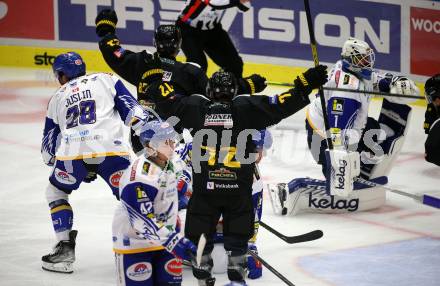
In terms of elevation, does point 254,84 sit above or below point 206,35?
below

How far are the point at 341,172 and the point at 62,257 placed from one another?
2098 mm

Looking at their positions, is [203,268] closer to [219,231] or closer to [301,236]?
[219,231]

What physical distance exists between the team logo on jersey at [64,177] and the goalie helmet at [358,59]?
2.46m

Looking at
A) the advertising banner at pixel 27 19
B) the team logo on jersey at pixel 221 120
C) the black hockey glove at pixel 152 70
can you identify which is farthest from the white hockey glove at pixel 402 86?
the advertising banner at pixel 27 19

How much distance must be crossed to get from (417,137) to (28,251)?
449 centimetres

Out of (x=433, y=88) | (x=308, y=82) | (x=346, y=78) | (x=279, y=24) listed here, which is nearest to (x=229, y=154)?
(x=308, y=82)

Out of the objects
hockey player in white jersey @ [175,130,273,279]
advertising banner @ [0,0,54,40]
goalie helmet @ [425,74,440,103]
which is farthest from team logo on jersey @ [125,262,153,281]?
advertising banner @ [0,0,54,40]

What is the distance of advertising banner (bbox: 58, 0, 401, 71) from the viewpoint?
10.2 m

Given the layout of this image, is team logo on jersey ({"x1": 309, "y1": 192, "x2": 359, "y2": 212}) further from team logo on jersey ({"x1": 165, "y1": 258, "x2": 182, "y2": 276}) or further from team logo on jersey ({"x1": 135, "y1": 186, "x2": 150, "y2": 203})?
team logo on jersey ({"x1": 135, "y1": 186, "x2": 150, "y2": 203})

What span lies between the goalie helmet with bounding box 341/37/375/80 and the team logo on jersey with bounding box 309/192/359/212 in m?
0.96

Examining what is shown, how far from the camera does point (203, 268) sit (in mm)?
5285

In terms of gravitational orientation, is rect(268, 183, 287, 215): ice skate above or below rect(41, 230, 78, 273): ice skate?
above

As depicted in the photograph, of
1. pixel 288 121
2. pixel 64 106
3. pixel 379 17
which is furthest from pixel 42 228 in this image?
pixel 379 17

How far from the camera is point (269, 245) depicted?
269 inches
